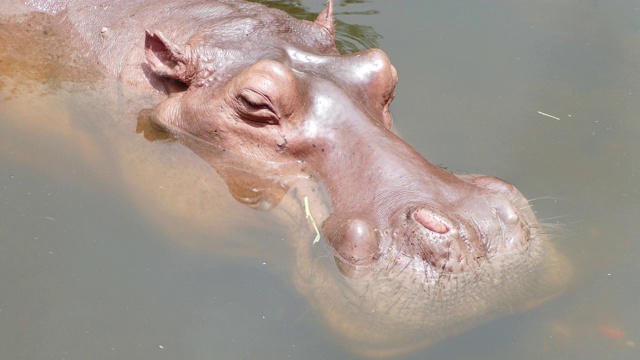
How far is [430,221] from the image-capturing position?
3.84 metres

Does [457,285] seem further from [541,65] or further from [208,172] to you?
[541,65]

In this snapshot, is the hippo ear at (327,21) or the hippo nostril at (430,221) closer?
the hippo nostril at (430,221)

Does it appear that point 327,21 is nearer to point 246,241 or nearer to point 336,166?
point 336,166

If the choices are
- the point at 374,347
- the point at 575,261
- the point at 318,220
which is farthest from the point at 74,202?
the point at 575,261

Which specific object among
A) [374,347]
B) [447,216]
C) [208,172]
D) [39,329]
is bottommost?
[39,329]

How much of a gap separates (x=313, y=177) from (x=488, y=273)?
1.13 m

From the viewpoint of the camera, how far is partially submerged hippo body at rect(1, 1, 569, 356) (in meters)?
3.95

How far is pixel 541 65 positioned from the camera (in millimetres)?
7223

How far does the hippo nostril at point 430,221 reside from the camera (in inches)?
151

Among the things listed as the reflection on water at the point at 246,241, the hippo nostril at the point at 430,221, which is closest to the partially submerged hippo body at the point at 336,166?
the hippo nostril at the point at 430,221

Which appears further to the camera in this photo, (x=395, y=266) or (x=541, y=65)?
(x=541, y=65)

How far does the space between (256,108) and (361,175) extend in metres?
0.73

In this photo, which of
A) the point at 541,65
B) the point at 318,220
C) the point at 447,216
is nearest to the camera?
the point at 447,216

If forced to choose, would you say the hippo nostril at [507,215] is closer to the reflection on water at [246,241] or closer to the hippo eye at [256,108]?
the reflection on water at [246,241]
